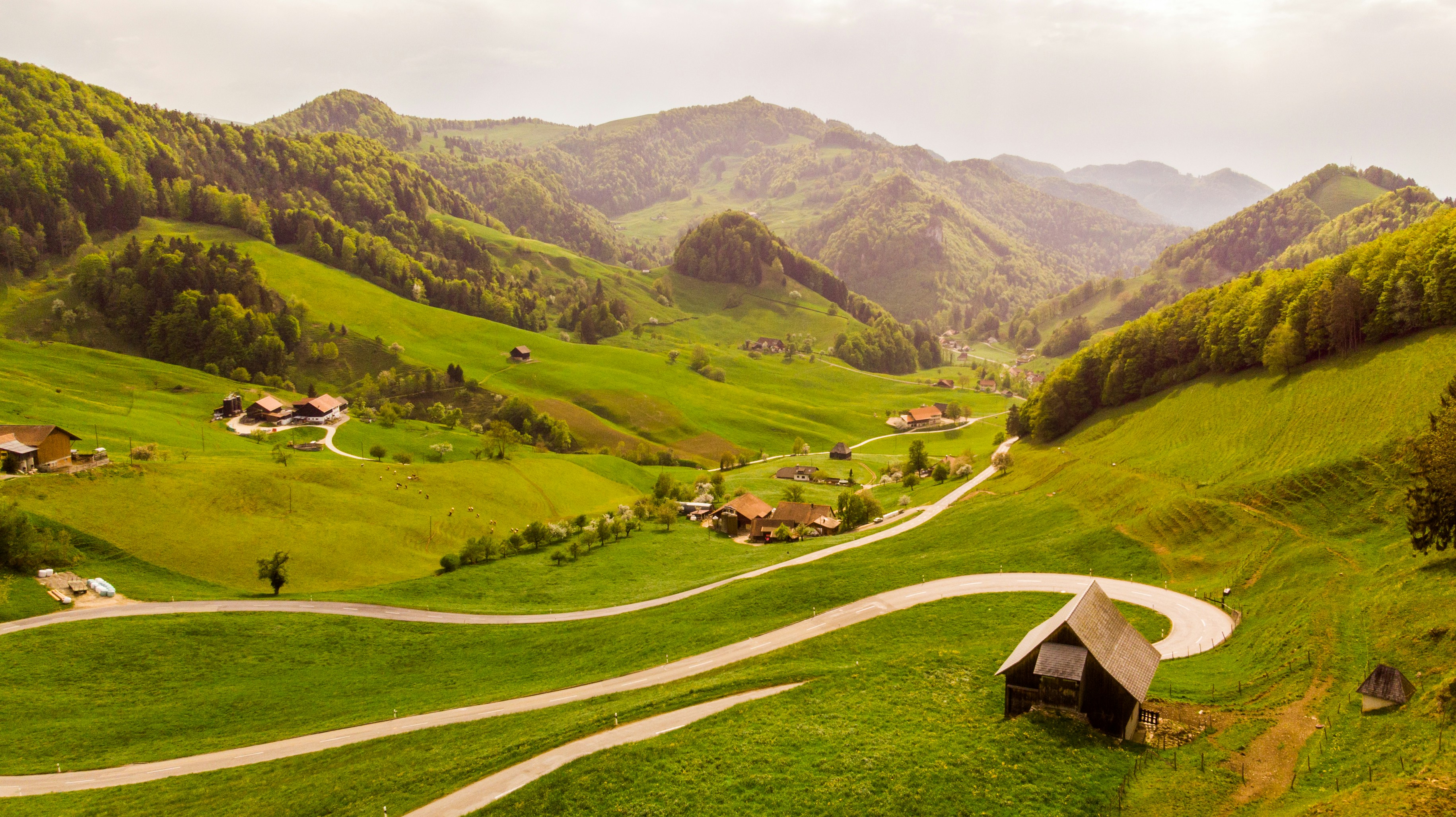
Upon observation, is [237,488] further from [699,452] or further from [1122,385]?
[1122,385]

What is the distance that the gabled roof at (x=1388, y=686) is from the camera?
97.2 feet

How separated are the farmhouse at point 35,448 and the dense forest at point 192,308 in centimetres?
7917

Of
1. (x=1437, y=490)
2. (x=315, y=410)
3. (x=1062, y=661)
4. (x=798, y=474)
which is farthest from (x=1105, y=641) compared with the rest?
(x=315, y=410)

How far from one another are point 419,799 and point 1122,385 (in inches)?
4070

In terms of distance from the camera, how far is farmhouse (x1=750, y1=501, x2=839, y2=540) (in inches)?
3925

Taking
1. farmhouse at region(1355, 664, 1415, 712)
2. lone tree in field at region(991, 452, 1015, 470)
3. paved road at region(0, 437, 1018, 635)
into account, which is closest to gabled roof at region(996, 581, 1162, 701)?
farmhouse at region(1355, 664, 1415, 712)

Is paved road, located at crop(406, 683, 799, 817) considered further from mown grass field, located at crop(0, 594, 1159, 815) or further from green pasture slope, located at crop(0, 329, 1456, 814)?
green pasture slope, located at crop(0, 329, 1456, 814)

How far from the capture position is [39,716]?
48812 millimetres

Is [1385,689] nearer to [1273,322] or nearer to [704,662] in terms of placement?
[704,662]

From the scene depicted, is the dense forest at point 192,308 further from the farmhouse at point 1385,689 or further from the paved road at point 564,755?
the farmhouse at point 1385,689

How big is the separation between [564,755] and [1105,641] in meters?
26.9

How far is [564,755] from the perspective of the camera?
117 ft

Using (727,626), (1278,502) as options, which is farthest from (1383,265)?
(727,626)

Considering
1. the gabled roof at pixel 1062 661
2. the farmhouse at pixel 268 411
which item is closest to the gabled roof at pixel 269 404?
the farmhouse at pixel 268 411
